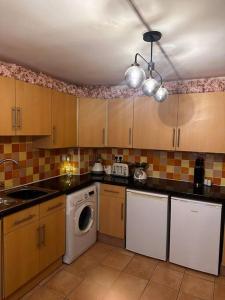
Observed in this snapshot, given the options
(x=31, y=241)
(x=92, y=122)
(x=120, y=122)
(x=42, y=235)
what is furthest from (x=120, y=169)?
(x=31, y=241)

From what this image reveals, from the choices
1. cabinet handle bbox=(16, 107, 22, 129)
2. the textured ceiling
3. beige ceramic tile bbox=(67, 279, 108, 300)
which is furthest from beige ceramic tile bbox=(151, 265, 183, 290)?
the textured ceiling

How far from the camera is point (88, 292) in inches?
80.4

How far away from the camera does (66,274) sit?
2283mm

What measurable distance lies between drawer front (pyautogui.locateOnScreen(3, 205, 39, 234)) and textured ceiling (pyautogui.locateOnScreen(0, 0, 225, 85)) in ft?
4.50

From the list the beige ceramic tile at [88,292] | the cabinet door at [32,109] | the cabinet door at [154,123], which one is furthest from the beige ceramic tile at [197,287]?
the cabinet door at [32,109]

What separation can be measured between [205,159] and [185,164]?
0.25 metres

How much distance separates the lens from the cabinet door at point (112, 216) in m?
2.76

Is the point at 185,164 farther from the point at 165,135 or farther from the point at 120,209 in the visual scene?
the point at 120,209

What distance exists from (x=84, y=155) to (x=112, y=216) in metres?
0.98

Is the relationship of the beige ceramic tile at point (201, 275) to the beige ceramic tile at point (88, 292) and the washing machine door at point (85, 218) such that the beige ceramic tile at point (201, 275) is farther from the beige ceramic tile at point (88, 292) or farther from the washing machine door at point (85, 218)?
the washing machine door at point (85, 218)

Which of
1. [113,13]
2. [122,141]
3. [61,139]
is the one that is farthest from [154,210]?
[113,13]

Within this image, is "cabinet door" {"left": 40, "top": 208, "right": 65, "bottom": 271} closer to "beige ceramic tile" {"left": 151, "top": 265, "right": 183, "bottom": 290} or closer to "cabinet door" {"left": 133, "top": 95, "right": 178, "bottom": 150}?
"beige ceramic tile" {"left": 151, "top": 265, "right": 183, "bottom": 290}

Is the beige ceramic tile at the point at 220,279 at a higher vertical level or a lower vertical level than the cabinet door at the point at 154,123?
lower

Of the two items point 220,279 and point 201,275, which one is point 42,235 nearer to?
point 201,275
